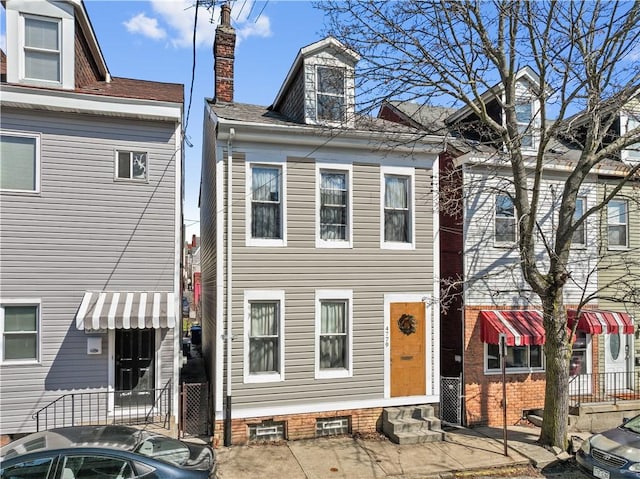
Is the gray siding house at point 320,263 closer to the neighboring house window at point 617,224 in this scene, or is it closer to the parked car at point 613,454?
the parked car at point 613,454

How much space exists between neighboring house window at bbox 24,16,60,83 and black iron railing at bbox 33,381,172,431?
22.5 ft

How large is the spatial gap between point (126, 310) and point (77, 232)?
205cm

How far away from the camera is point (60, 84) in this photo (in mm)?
9336

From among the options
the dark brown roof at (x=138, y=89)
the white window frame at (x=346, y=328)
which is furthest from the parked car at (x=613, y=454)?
the dark brown roof at (x=138, y=89)

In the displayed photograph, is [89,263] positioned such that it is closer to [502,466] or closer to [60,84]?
[60,84]

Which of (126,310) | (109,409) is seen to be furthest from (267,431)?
(126,310)

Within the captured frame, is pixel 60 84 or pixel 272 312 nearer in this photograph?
pixel 60 84

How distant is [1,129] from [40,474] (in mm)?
6917

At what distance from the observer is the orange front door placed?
34.9 feet

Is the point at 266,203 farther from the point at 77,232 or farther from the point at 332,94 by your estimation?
the point at 77,232

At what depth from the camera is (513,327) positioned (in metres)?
11.1

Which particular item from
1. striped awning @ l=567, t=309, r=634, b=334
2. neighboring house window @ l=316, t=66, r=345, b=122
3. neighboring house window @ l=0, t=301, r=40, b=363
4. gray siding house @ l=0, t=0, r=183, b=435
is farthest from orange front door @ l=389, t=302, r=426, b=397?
neighboring house window @ l=0, t=301, r=40, b=363

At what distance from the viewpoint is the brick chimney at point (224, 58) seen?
1209cm

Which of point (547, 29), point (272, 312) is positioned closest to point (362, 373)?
point (272, 312)
